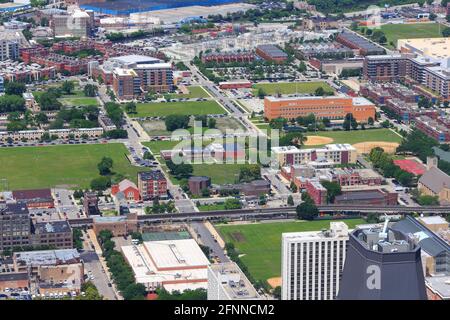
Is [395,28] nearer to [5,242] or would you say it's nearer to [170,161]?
[170,161]

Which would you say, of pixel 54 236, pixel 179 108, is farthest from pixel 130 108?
pixel 54 236

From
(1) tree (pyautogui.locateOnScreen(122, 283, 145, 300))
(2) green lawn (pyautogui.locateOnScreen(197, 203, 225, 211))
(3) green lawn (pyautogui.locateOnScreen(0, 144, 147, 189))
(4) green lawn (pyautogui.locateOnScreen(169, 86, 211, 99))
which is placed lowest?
(3) green lawn (pyautogui.locateOnScreen(0, 144, 147, 189))

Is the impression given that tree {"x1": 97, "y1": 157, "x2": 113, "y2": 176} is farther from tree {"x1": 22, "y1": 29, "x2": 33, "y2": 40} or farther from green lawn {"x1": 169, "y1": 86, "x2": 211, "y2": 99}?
tree {"x1": 22, "y1": 29, "x2": 33, "y2": 40}

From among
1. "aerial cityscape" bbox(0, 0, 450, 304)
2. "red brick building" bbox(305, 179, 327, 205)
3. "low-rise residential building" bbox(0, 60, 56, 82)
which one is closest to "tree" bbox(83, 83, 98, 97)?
"aerial cityscape" bbox(0, 0, 450, 304)

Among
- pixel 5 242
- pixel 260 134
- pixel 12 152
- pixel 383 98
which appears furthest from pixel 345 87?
pixel 5 242

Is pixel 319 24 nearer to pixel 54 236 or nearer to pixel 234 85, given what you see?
pixel 234 85
